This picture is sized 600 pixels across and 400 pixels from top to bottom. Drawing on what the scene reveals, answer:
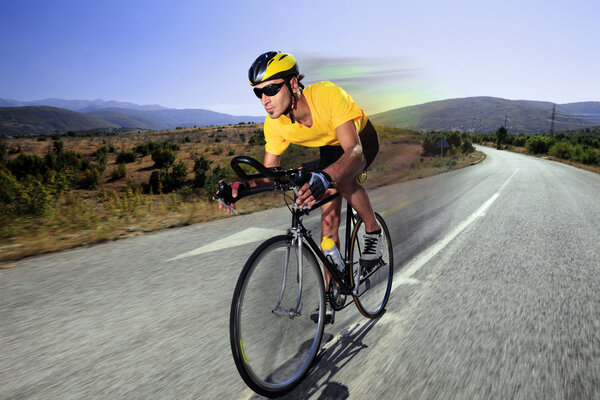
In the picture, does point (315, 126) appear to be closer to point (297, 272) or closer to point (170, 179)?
point (297, 272)

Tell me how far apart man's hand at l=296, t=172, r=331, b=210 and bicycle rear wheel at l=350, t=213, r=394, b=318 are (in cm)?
108

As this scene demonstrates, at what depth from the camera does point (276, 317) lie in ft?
6.43

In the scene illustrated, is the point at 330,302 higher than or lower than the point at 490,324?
higher

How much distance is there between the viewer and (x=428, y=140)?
43.6 m

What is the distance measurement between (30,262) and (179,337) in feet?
9.31

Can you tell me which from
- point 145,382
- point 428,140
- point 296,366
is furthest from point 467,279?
point 428,140

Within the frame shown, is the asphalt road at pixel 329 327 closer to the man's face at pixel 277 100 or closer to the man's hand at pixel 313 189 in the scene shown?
the man's hand at pixel 313 189

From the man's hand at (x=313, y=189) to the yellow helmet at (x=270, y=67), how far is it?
64cm

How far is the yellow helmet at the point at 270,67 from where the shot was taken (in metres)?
1.90

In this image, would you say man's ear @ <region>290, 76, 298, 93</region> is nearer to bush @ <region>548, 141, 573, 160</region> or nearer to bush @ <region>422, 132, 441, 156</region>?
bush @ <region>422, 132, 441, 156</region>

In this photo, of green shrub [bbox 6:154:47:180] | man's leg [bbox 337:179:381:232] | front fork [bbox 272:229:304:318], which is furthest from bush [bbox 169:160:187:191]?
front fork [bbox 272:229:304:318]

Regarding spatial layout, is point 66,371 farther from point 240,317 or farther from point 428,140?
point 428,140

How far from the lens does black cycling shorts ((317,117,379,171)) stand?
255 centimetres

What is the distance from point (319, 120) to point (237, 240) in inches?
127
